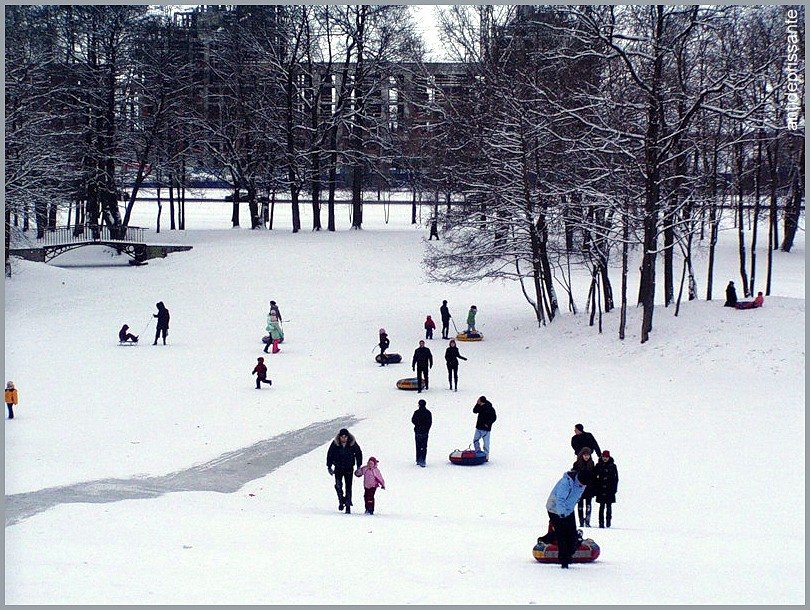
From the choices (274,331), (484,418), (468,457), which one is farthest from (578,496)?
(274,331)

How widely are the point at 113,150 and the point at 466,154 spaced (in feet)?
80.7

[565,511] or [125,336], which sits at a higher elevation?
[565,511]

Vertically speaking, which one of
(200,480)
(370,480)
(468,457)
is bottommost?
(200,480)

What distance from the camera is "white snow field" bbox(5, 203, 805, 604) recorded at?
11.3m

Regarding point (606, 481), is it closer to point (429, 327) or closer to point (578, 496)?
point (578, 496)

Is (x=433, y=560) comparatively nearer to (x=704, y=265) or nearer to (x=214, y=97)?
(x=704, y=265)

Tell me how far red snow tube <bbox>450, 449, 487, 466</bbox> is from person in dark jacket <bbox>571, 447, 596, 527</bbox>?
146 inches

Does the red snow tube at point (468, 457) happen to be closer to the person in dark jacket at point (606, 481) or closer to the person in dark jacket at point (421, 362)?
the person in dark jacket at point (606, 481)

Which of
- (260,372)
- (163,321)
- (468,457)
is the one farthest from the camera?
(163,321)

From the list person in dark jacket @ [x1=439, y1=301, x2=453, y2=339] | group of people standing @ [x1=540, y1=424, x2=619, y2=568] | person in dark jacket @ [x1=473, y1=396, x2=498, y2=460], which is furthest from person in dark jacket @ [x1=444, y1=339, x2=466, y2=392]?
group of people standing @ [x1=540, y1=424, x2=619, y2=568]

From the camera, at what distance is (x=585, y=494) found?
1449cm

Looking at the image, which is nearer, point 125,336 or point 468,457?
point 468,457

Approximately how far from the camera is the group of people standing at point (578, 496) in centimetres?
1164

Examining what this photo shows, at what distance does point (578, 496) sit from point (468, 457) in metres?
7.04
